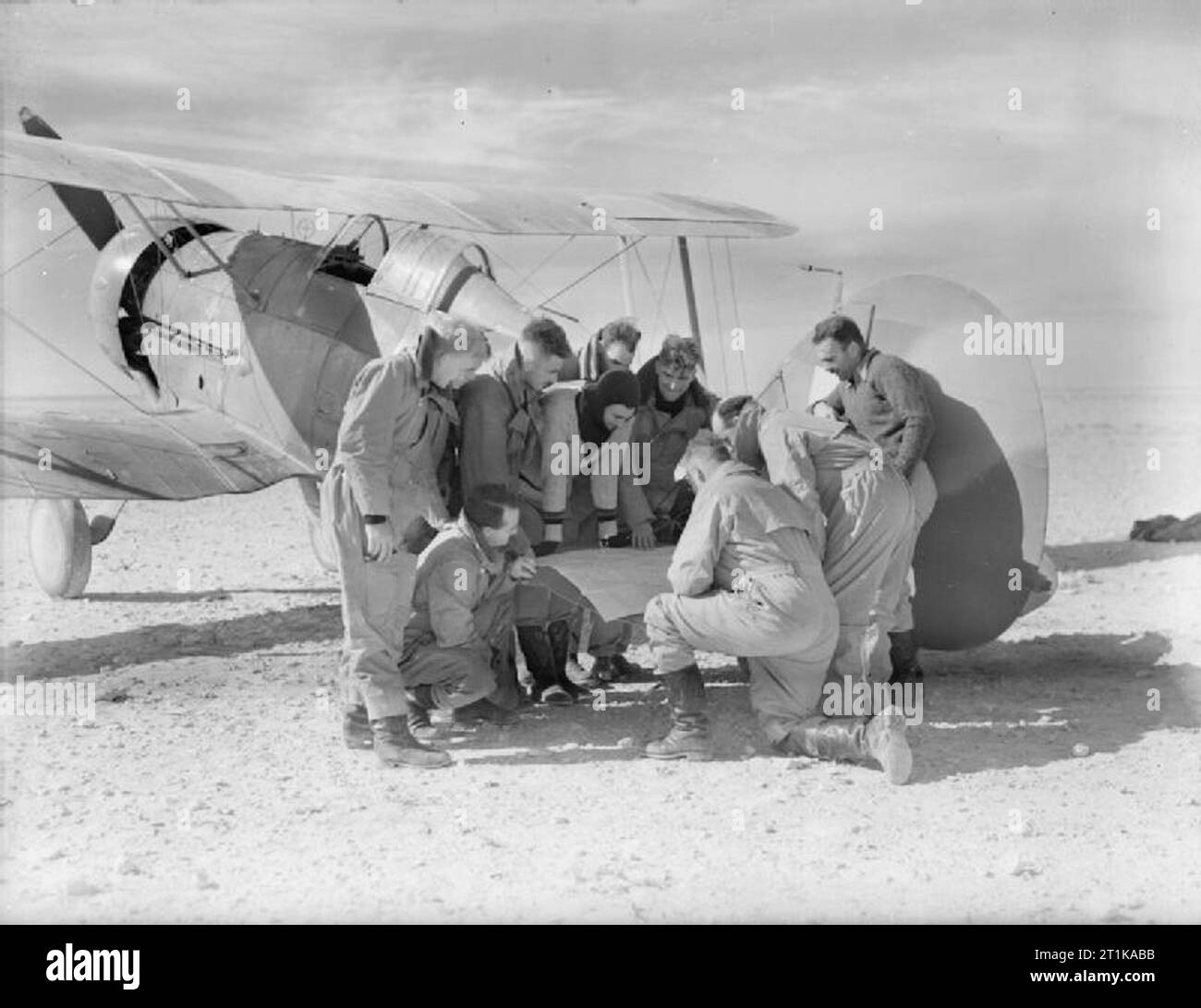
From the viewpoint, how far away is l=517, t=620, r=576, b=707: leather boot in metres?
7.73

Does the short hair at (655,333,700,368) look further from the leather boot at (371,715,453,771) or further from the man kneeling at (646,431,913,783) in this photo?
the leather boot at (371,715,453,771)

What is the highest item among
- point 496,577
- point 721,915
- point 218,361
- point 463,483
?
point 218,361

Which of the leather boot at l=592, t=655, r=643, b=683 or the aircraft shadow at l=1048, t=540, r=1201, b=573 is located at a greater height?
the aircraft shadow at l=1048, t=540, r=1201, b=573

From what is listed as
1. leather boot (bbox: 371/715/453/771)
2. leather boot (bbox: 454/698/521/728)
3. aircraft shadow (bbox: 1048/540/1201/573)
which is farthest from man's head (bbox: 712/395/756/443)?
aircraft shadow (bbox: 1048/540/1201/573)

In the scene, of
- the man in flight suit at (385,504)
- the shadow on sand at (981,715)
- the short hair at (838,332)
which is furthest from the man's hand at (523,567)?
the short hair at (838,332)

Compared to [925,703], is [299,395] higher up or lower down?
higher up

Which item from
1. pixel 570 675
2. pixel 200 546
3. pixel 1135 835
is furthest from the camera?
pixel 200 546

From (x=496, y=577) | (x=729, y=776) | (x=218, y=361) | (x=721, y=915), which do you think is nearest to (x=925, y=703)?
(x=729, y=776)

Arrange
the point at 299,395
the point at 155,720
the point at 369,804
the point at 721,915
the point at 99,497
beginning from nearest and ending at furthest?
1. the point at 721,915
2. the point at 369,804
3. the point at 155,720
4. the point at 99,497
5. the point at 299,395

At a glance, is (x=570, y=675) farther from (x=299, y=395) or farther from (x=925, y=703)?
(x=299, y=395)

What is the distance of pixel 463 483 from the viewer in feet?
22.9

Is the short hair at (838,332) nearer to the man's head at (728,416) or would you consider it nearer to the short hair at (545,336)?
the man's head at (728,416)

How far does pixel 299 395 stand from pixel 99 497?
180 cm

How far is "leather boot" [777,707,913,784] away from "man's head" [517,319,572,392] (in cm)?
213
